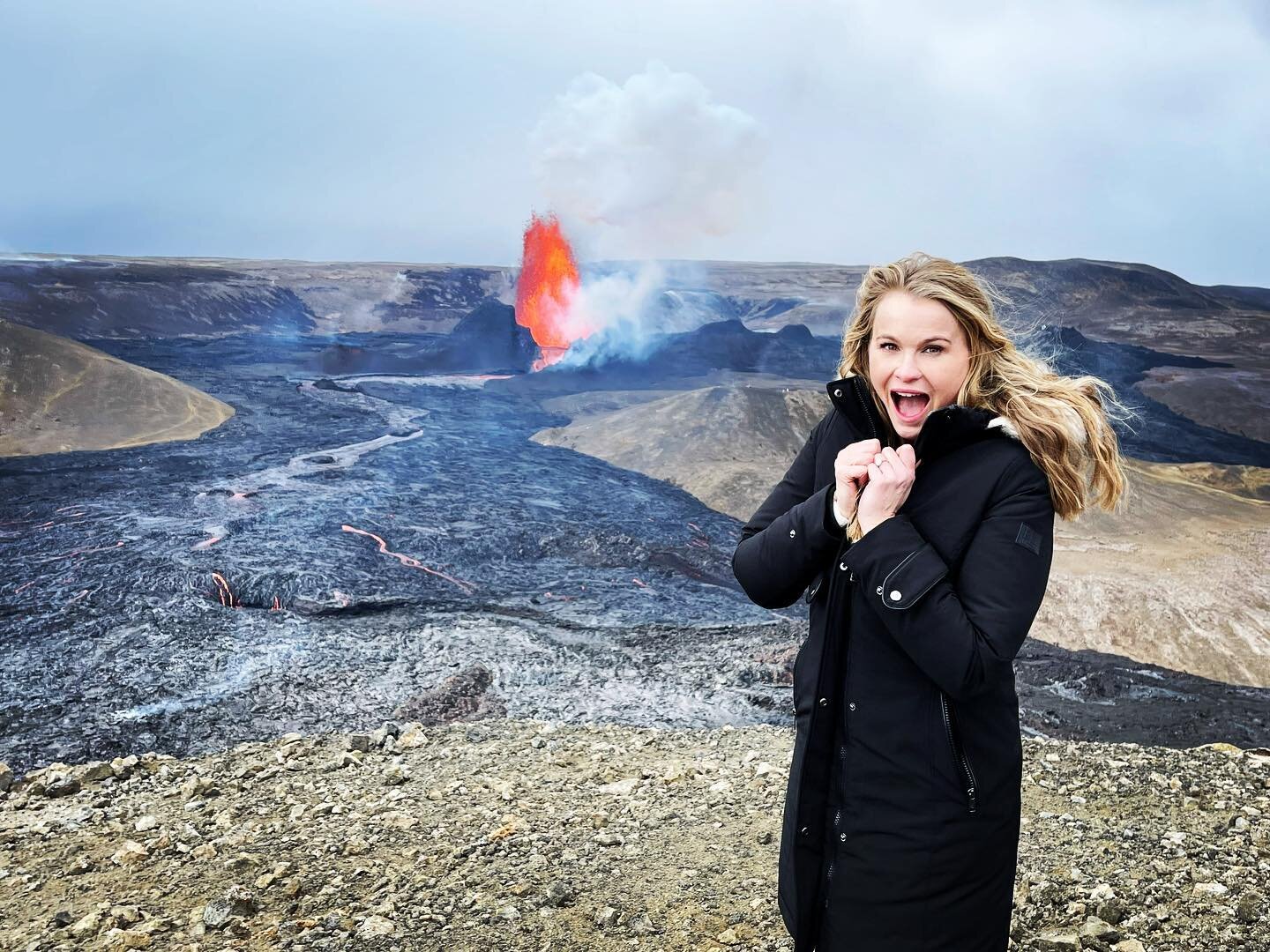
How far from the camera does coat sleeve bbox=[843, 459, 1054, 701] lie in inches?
55.5

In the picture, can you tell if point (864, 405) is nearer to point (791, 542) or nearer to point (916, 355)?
point (916, 355)

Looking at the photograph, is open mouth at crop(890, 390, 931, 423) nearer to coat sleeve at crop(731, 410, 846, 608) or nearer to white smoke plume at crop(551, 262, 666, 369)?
coat sleeve at crop(731, 410, 846, 608)

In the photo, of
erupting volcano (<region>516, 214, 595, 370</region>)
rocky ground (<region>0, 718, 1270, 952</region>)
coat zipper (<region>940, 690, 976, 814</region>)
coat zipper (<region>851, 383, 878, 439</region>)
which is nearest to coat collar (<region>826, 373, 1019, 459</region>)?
coat zipper (<region>851, 383, 878, 439</region>)

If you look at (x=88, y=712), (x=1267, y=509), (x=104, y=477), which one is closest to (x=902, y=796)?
(x=88, y=712)

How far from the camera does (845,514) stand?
1.55 metres

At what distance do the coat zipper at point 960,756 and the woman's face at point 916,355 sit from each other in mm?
476

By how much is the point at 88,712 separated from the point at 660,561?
4.00 metres

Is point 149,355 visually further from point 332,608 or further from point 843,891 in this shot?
point 843,891

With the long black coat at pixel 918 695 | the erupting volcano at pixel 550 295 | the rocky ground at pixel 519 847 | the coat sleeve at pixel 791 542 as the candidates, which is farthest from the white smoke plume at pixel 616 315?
the long black coat at pixel 918 695

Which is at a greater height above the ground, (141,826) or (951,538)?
(951,538)

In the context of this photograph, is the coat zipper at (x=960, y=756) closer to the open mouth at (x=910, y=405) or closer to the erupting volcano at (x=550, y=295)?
the open mouth at (x=910, y=405)

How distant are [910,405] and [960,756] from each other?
0.62 meters

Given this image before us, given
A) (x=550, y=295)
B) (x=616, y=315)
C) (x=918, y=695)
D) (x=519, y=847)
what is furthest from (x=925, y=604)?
(x=550, y=295)

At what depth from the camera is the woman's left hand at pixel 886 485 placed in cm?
147
